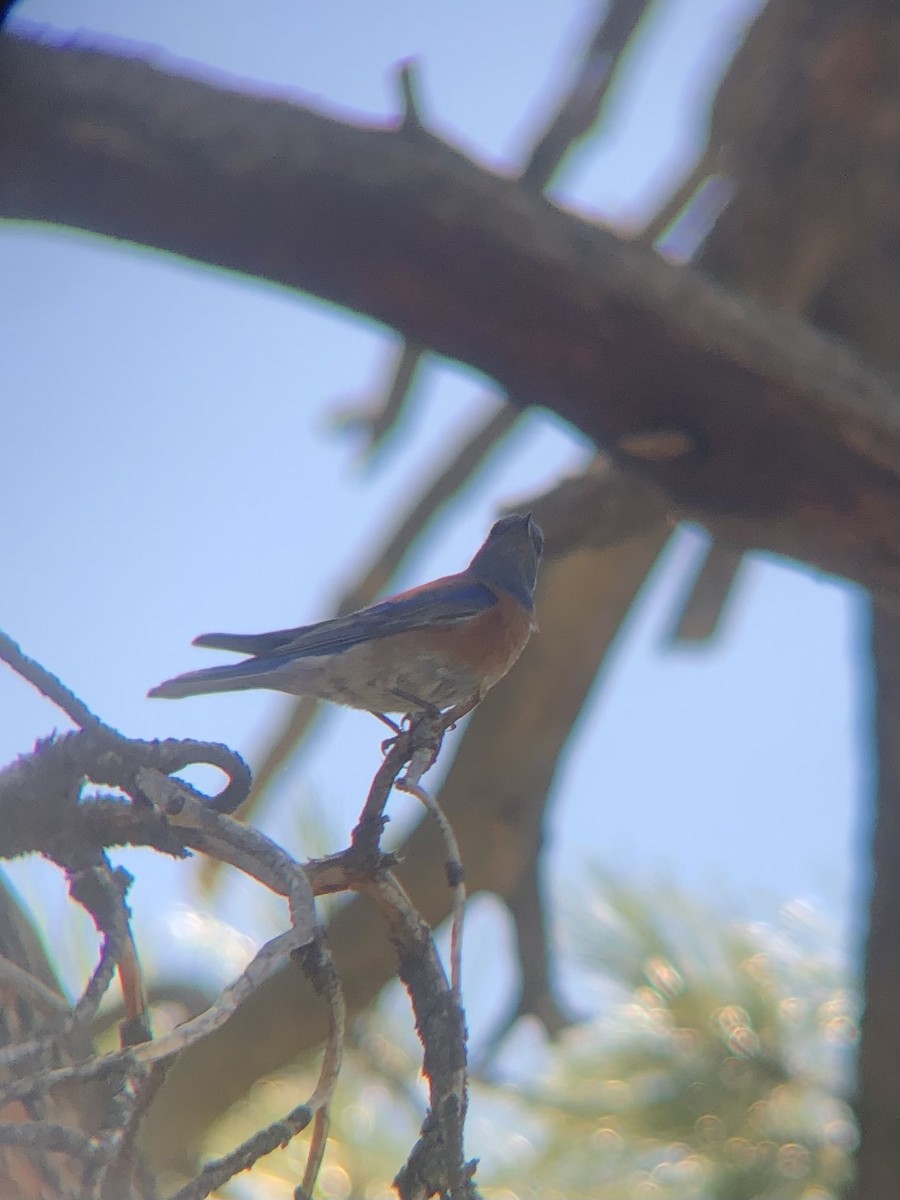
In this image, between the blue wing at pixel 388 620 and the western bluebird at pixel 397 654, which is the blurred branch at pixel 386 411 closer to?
the blue wing at pixel 388 620

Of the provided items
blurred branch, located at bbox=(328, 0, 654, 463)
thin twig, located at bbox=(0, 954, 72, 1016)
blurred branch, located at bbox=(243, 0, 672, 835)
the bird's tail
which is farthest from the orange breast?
thin twig, located at bbox=(0, 954, 72, 1016)

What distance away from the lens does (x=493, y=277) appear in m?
3.82

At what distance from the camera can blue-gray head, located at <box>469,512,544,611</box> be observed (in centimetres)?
431

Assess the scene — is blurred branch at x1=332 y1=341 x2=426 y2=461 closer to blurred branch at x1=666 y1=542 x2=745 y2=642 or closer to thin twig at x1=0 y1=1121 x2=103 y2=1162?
blurred branch at x1=666 y1=542 x2=745 y2=642

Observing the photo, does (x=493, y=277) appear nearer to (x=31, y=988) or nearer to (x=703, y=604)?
(x=703, y=604)

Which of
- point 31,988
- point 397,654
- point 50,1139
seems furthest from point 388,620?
point 50,1139

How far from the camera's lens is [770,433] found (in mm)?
3906

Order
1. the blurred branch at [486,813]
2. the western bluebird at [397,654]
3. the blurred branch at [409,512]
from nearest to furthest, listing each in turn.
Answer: the western bluebird at [397,654], the blurred branch at [486,813], the blurred branch at [409,512]

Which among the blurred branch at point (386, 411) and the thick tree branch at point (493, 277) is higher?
the blurred branch at point (386, 411)

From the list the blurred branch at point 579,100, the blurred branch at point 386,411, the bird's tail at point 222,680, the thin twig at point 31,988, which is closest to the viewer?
the thin twig at point 31,988

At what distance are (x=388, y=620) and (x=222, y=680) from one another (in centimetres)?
71

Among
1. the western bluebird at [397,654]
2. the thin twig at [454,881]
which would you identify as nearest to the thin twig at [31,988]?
the thin twig at [454,881]

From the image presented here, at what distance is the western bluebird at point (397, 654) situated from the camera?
364 centimetres

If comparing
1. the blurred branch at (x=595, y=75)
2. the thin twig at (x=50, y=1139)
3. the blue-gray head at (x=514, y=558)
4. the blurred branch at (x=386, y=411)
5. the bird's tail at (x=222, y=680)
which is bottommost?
the thin twig at (x=50, y=1139)
